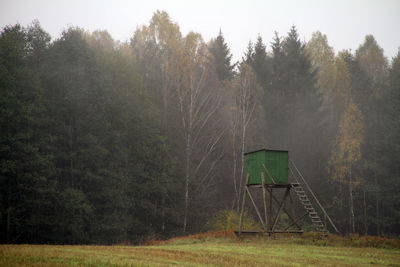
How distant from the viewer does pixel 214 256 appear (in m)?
13.0

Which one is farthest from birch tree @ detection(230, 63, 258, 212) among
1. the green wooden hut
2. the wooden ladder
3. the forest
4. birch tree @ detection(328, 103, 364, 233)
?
the wooden ladder

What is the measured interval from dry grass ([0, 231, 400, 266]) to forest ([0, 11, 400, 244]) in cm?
1010

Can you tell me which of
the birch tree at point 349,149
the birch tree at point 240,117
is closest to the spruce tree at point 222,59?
the birch tree at point 240,117

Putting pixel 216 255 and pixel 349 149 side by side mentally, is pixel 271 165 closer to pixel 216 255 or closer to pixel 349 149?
pixel 216 255

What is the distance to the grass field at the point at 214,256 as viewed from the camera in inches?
402

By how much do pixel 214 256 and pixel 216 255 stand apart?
12.8 inches

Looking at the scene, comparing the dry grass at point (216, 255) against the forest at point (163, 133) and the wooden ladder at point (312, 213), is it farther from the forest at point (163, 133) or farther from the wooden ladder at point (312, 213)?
the forest at point (163, 133)

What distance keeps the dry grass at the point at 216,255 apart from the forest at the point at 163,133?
10104mm

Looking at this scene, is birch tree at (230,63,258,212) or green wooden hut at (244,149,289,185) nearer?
green wooden hut at (244,149,289,185)

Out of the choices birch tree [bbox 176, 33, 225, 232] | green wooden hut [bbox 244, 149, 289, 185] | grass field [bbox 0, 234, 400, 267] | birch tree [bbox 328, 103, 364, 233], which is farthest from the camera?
birch tree [bbox 328, 103, 364, 233]

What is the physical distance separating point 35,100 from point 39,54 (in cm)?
508

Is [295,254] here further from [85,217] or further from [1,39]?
[1,39]

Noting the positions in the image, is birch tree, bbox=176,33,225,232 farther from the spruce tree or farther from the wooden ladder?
the wooden ladder

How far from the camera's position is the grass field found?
10211 millimetres
